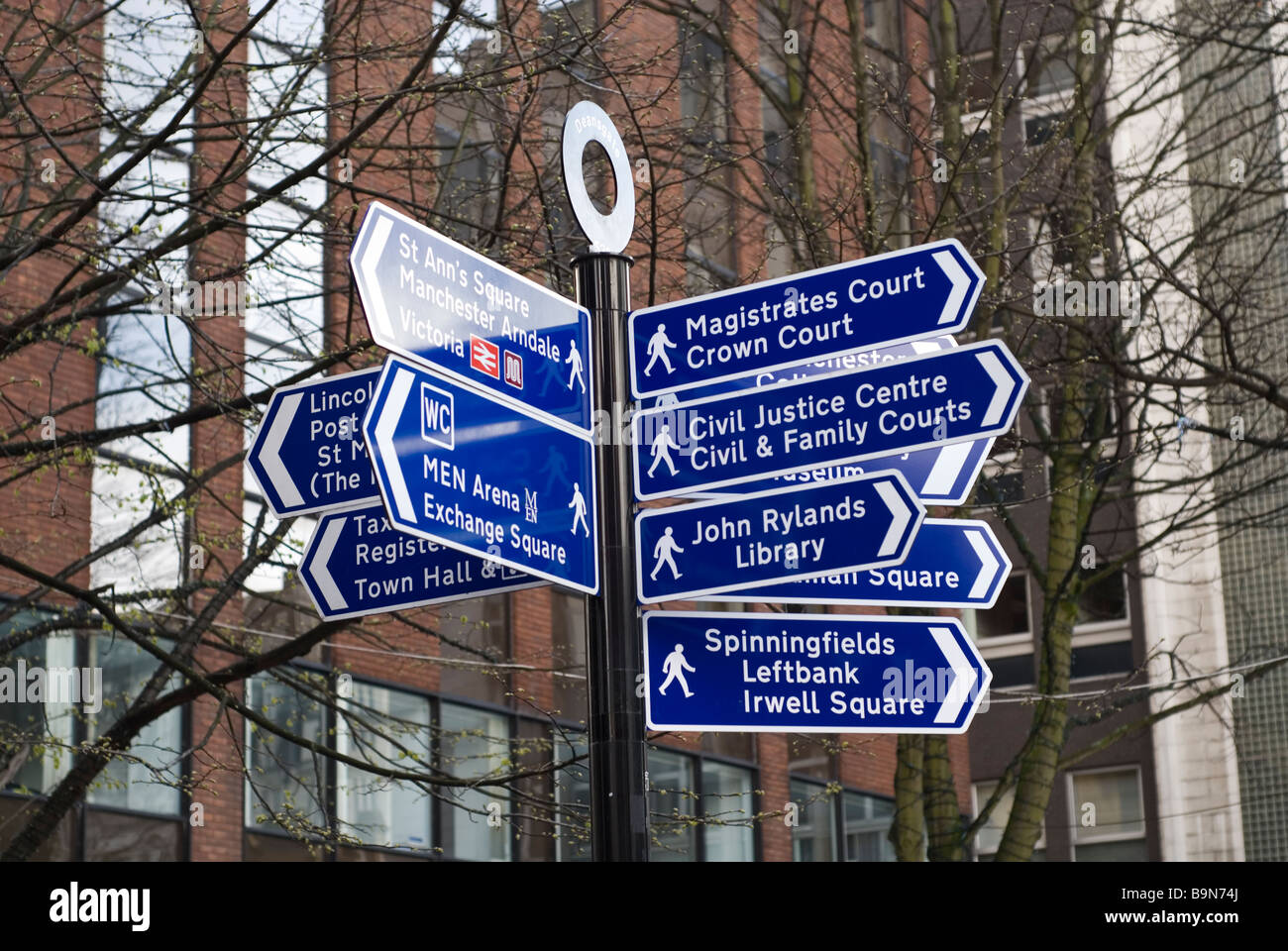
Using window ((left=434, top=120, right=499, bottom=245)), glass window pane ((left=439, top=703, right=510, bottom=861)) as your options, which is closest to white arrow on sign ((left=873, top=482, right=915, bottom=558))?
window ((left=434, top=120, right=499, bottom=245))

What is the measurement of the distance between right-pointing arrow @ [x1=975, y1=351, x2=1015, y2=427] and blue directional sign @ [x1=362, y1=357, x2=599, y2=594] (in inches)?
41.2

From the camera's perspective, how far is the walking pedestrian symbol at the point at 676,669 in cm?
466

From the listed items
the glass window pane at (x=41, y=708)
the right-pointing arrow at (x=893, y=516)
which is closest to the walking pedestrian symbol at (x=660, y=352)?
the right-pointing arrow at (x=893, y=516)

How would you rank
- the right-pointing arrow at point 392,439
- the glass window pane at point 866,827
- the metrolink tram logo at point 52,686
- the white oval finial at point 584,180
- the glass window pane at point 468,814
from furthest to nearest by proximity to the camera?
the glass window pane at point 866,827 → the glass window pane at point 468,814 → the metrolink tram logo at point 52,686 → the white oval finial at point 584,180 → the right-pointing arrow at point 392,439

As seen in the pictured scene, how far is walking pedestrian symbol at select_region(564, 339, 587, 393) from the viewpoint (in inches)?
189

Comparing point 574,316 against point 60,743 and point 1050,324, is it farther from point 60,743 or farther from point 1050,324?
point 1050,324

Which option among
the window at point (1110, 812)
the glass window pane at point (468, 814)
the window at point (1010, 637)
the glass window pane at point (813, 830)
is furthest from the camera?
the window at point (1010, 637)

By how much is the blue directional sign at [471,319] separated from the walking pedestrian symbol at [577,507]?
0.62 feet

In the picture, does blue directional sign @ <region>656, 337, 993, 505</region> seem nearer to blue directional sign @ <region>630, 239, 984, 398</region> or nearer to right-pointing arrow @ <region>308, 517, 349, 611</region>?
blue directional sign @ <region>630, 239, 984, 398</region>

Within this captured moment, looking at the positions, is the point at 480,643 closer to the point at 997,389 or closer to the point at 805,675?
the point at 805,675

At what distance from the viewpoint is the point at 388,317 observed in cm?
430

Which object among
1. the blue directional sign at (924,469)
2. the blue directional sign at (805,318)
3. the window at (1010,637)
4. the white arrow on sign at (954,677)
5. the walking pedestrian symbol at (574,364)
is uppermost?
the window at (1010,637)

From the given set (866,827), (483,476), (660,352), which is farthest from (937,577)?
(866,827)

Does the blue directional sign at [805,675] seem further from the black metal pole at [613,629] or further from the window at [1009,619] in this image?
the window at [1009,619]
